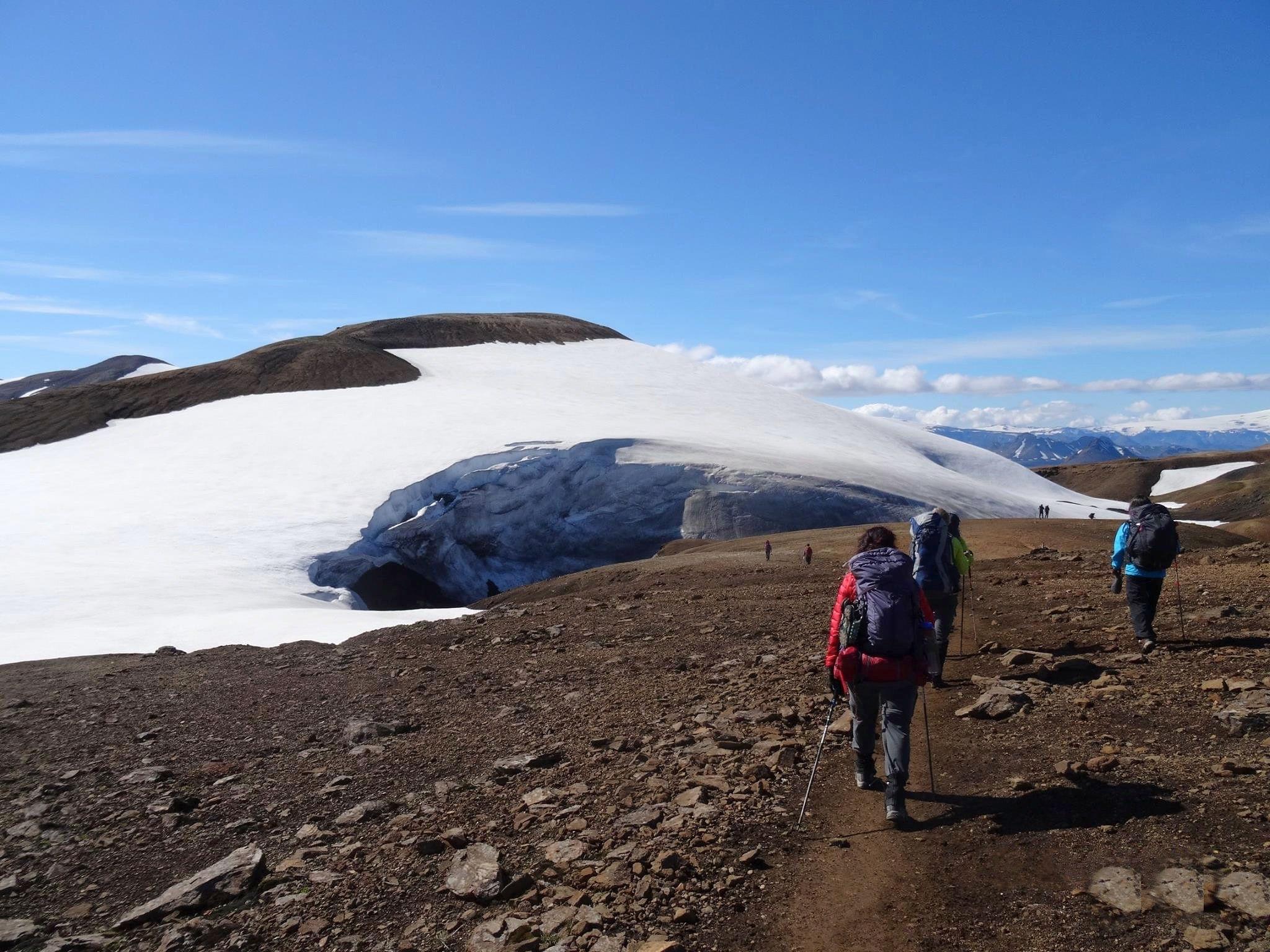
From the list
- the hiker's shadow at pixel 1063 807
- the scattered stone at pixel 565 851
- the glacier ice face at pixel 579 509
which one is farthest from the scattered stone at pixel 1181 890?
the glacier ice face at pixel 579 509

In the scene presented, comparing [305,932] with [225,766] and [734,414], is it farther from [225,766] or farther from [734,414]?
[734,414]

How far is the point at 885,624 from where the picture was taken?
5984 millimetres

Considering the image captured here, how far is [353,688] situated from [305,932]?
6662 mm

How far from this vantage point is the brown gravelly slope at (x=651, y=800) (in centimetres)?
504

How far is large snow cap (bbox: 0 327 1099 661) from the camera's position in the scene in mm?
25969

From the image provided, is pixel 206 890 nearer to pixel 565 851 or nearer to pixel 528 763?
pixel 565 851

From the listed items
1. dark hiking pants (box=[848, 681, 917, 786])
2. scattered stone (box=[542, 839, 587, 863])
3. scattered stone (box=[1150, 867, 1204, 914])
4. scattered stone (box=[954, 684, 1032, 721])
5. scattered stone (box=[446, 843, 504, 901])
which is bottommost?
scattered stone (box=[446, 843, 504, 901])

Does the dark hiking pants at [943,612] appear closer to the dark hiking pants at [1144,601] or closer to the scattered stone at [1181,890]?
the dark hiking pants at [1144,601]

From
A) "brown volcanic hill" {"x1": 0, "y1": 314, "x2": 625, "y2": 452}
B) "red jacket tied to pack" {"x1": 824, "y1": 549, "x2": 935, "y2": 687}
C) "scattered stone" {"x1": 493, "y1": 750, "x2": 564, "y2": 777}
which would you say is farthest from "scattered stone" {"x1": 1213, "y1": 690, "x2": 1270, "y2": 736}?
"brown volcanic hill" {"x1": 0, "y1": 314, "x2": 625, "y2": 452}

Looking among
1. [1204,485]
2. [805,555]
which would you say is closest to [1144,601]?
[805,555]

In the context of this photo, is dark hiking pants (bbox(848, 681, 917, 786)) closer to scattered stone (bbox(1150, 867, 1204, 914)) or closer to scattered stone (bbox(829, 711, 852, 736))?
scattered stone (bbox(829, 711, 852, 736))

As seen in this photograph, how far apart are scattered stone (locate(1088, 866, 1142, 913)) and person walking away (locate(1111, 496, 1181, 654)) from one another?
5249mm

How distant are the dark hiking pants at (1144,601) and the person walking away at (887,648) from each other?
193 inches

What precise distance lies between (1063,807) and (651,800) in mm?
2943
